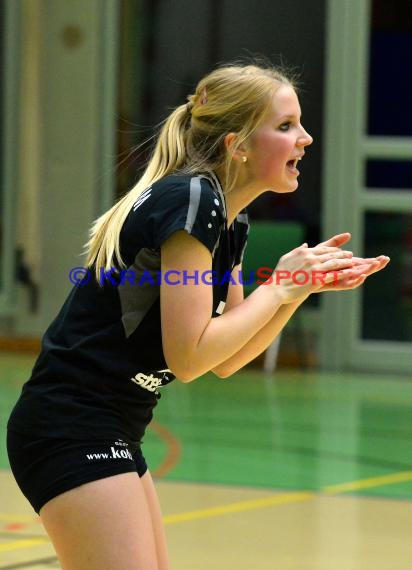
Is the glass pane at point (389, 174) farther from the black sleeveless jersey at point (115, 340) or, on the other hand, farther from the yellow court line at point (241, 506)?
the black sleeveless jersey at point (115, 340)

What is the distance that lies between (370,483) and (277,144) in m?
3.23

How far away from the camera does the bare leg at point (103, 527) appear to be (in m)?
2.29

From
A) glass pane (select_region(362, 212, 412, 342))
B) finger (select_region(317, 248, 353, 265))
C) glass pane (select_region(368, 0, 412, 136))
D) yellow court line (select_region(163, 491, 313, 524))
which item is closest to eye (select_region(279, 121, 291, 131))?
finger (select_region(317, 248, 353, 265))

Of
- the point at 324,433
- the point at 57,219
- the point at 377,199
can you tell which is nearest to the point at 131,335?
the point at 324,433

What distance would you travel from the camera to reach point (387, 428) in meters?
6.94

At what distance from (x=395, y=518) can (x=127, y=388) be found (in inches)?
101

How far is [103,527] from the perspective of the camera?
7.54 ft

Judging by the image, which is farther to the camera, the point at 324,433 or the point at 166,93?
the point at 166,93

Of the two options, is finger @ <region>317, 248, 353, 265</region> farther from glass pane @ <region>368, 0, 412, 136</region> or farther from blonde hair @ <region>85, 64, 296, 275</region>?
glass pane @ <region>368, 0, 412, 136</region>

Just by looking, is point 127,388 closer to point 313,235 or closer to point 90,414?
point 90,414

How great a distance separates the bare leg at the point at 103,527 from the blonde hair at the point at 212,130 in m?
0.45

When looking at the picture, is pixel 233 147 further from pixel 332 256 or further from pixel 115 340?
pixel 115 340

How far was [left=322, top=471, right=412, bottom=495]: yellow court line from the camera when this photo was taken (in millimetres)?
5277

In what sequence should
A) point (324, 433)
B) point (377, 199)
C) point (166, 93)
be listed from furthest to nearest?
point (166, 93) → point (377, 199) → point (324, 433)
